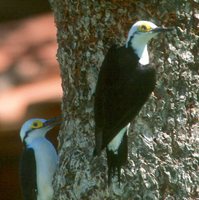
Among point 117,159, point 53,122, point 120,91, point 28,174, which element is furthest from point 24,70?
point 120,91

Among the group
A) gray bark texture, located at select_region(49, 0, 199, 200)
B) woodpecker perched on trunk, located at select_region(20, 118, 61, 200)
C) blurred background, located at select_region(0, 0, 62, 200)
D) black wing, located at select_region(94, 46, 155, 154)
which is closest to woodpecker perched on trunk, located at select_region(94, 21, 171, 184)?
black wing, located at select_region(94, 46, 155, 154)

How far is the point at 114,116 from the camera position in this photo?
429 cm

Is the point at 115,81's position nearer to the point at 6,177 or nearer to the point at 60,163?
the point at 60,163

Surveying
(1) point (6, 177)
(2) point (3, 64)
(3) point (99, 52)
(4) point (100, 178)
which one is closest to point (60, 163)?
(4) point (100, 178)

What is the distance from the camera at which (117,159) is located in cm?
A: 443

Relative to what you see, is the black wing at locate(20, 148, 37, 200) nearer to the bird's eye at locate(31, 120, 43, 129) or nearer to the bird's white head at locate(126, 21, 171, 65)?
the bird's eye at locate(31, 120, 43, 129)

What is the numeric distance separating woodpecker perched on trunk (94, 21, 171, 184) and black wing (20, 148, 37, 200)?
653 millimetres

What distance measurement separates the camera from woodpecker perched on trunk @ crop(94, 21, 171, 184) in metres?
4.25

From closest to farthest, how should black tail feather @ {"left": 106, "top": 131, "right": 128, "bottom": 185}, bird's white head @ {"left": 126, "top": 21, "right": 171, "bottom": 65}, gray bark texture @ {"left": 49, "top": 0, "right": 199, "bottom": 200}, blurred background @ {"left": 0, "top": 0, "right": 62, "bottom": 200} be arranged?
1. bird's white head @ {"left": 126, "top": 21, "right": 171, "bottom": 65}
2. black tail feather @ {"left": 106, "top": 131, "right": 128, "bottom": 185}
3. gray bark texture @ {"left": 49, "top": 0, "right": 199, "bottom": 200}
4. blurred background @ {"left": 0, "top": 0, "right": 62, "bottom": 200}

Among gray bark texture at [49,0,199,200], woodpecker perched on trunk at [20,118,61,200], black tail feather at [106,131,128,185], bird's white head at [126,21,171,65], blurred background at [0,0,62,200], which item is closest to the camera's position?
bird's white head at [126,21,171,65]

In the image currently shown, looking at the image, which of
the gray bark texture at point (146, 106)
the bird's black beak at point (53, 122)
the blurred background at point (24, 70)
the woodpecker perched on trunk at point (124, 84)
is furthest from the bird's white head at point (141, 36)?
the blurred background at point (24, 70)

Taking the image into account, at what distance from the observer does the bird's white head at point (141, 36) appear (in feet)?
13.8

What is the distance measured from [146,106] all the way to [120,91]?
33 cm

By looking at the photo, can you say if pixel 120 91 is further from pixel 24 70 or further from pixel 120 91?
pixel 24 70
